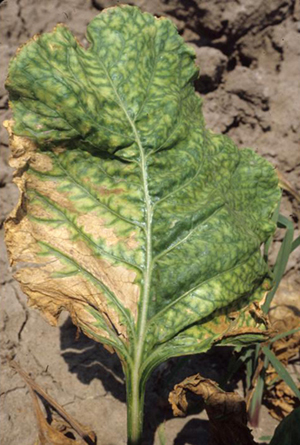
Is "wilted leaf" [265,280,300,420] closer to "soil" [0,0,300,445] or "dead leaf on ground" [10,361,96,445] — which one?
"soil" [0,0,300,445]

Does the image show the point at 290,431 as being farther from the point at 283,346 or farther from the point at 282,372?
the point at 283,346

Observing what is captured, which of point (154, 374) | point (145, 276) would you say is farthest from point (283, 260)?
point (154, 374)

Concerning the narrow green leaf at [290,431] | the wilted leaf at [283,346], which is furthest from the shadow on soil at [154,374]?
the narrow green leaf at [290,431]

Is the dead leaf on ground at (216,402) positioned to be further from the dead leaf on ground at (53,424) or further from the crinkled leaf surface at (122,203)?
the dead leaf on ground at (53,424)

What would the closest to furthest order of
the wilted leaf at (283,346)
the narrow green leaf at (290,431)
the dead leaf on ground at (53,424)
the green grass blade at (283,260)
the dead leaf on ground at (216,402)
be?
the narrow green leaf at (290,431)
the dead leaf on ground at (216,402)
the dead leaf on ground at (53,424)
the green grass blade at (283,260)
the wilted leaf at (283,346)

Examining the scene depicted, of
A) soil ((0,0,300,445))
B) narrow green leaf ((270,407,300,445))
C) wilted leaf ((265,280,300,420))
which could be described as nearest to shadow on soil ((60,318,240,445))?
soil ((0,0,300,445))

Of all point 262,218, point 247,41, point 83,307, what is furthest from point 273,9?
point 83,307

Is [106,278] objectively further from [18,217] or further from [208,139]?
[208,139]

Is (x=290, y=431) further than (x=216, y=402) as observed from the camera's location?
No
